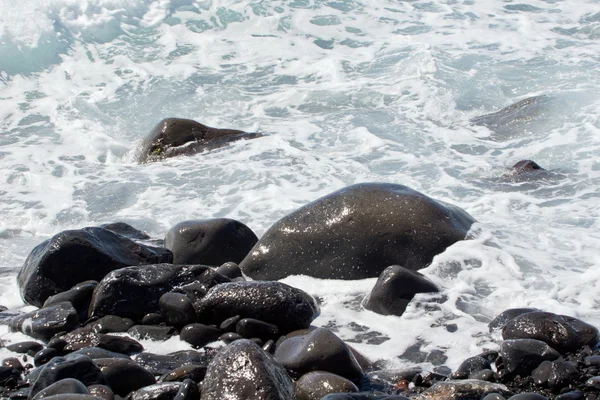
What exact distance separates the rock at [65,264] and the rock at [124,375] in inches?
63.1

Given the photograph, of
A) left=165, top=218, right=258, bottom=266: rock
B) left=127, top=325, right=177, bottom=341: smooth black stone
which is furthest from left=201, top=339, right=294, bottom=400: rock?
left=165, top=218, right=258, bottom=266: rock

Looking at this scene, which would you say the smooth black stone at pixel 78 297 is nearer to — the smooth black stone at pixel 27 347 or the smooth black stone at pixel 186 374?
the smooth black stone at pixel 27 347

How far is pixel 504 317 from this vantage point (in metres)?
4.60

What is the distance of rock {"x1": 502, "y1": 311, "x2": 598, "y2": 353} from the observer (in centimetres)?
418

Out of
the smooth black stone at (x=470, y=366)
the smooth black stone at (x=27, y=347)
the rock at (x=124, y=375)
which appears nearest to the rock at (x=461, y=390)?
the smooth black stone at (x=470, y=366)

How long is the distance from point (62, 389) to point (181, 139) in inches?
268

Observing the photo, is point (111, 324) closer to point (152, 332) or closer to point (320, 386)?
point (152, 332)

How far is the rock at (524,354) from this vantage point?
3957mm

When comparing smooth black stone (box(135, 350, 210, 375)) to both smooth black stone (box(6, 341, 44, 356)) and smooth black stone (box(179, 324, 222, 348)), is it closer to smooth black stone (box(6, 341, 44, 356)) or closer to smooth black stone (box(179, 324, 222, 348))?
smooth black stone (box(179, 324, 222, 348))

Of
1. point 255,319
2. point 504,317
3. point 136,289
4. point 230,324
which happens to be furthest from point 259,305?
point 504,317

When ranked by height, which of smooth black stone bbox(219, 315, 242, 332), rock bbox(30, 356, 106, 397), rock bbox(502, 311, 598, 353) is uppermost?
rock bbox(30, 356, 106, 397)

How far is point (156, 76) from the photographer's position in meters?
13.8

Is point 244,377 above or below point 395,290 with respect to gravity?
above

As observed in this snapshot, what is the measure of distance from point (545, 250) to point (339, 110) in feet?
19.7
